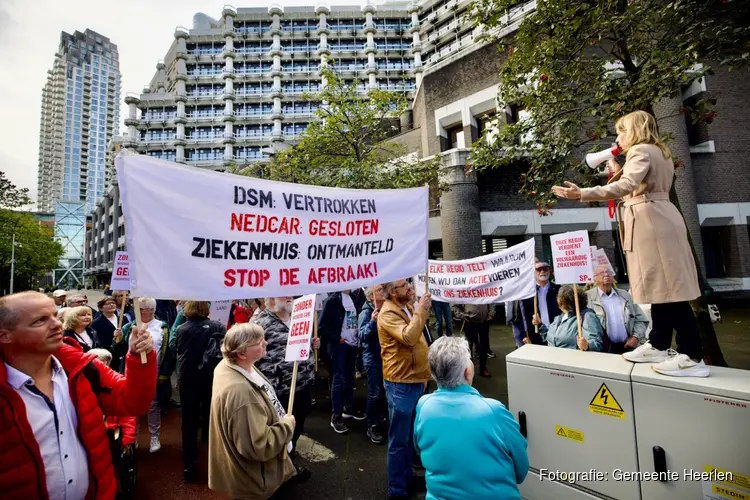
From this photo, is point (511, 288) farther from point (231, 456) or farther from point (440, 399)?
point (231, 456)

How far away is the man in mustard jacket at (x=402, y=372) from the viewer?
341 cm

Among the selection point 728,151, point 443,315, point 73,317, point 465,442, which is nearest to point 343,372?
point 73,317

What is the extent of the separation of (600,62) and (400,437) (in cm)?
577

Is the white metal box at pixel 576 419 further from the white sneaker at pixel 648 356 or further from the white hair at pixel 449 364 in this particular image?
the white hair at pixel 449 364

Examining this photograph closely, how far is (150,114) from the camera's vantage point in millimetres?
49656

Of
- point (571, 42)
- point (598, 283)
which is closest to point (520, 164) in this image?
point (571, 42)

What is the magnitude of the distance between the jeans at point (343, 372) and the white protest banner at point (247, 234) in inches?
93.5

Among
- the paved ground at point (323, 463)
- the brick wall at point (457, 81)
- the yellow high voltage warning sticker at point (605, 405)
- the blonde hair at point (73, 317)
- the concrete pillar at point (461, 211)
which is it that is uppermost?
the brick wall at point (457, 81)

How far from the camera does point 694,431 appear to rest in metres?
2.31

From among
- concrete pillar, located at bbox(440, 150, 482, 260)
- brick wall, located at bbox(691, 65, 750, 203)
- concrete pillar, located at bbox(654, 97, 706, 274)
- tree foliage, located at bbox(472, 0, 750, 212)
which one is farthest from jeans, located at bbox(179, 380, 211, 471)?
brick wall, located at bbox(691, 65, 750, 203)

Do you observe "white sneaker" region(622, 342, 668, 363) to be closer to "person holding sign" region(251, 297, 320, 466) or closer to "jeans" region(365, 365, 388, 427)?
"jeans" region(365, 365, 388, 427)

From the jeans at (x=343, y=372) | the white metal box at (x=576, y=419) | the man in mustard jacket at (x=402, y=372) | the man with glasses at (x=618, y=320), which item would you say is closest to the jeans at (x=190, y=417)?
the jeans at (x=343, y=372)

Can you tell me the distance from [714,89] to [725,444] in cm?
1783

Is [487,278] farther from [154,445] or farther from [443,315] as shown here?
[154,445]
